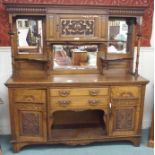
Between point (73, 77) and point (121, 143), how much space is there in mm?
1001

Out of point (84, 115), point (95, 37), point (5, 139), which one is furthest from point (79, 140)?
point (95, 37)

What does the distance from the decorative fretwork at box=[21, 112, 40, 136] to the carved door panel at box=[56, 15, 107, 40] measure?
3.02ft

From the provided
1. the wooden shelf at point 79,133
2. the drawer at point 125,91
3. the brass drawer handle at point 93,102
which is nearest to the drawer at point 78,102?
the brass drawer handle at point 93,102

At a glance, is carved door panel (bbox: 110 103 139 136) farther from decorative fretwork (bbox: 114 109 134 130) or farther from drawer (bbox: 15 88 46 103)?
drawer (bbox: 15 88 46 103)

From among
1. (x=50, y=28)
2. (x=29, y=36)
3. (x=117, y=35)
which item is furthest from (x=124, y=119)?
(x=29, y=36)

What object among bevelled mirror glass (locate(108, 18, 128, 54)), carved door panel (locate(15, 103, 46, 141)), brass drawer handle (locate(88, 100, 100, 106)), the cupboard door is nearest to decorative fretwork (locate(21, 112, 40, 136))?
carved door panel (locate(15, 103, 46, 141))

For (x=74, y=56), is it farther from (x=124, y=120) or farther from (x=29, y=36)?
(x=124, y=120)

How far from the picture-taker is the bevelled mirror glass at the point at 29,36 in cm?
269

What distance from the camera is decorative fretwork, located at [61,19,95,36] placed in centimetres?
265

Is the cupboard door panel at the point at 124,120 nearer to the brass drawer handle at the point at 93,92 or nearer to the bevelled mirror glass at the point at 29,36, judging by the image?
the brass drawer handle at the point at 93,92

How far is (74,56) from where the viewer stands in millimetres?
2811

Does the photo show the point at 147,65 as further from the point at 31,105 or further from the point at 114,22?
the point at 31,105

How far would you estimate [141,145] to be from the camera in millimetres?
2793

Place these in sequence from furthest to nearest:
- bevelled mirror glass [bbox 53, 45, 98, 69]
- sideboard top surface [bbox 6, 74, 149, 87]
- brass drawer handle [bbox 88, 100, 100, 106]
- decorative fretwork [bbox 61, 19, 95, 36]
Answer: bevelled mirror glass [bbox 53, 45, 98, 69] → decorative fretwork [bbox 61, 19, 95, 36] → brass drawer handle [bbox 88, 100, 100, 106] → sideboard top surface [bbox 6, 74, 149, 87]
